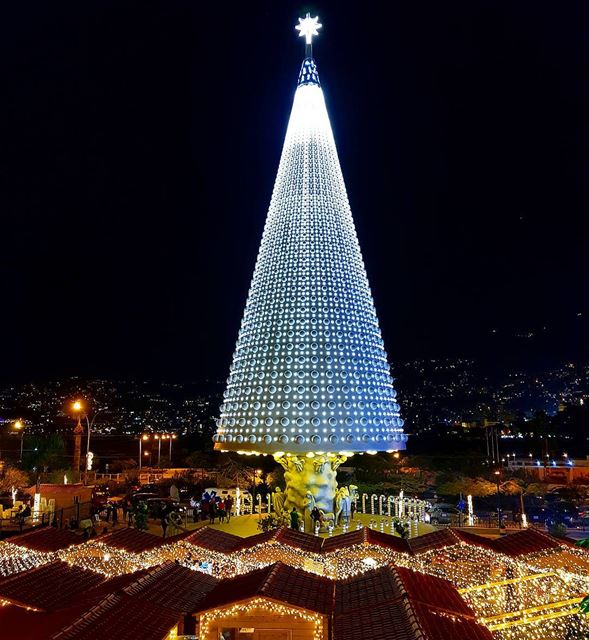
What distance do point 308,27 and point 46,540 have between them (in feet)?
60.8

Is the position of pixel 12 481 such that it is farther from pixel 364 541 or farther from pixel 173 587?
pixel 364 541

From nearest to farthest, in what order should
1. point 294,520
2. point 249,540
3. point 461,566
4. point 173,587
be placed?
1. point 173,587
2. point 461,566
3. point 249,540
4. point 294,520

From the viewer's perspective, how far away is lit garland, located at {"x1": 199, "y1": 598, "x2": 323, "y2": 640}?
5391 mm

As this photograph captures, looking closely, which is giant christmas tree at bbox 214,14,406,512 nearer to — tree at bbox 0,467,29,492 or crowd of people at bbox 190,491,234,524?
crowd of people at bbox 190,491,234,524

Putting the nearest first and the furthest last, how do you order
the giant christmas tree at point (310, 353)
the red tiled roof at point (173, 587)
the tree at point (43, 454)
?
the red tiled roof at point (173, 587) < the giant christmas tree at point (310, 353) < the tree at point (43, 454)

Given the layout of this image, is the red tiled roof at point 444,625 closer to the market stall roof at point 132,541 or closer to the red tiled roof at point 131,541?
the market stall roof at point 132,541

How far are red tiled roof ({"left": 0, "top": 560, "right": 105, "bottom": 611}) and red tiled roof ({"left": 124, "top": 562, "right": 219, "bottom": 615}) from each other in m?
1.07

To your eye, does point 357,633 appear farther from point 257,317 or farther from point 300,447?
point 257,317

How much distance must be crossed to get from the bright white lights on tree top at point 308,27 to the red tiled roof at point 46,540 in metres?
17.8

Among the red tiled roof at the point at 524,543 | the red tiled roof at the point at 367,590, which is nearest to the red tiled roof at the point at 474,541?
the red tiled roof at the point at 524,543

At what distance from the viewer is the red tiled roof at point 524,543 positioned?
8180 millimetres

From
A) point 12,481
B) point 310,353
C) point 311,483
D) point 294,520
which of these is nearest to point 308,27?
point 310,353

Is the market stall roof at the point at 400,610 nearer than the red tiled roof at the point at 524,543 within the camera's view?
Yes

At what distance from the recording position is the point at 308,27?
63.1ft
